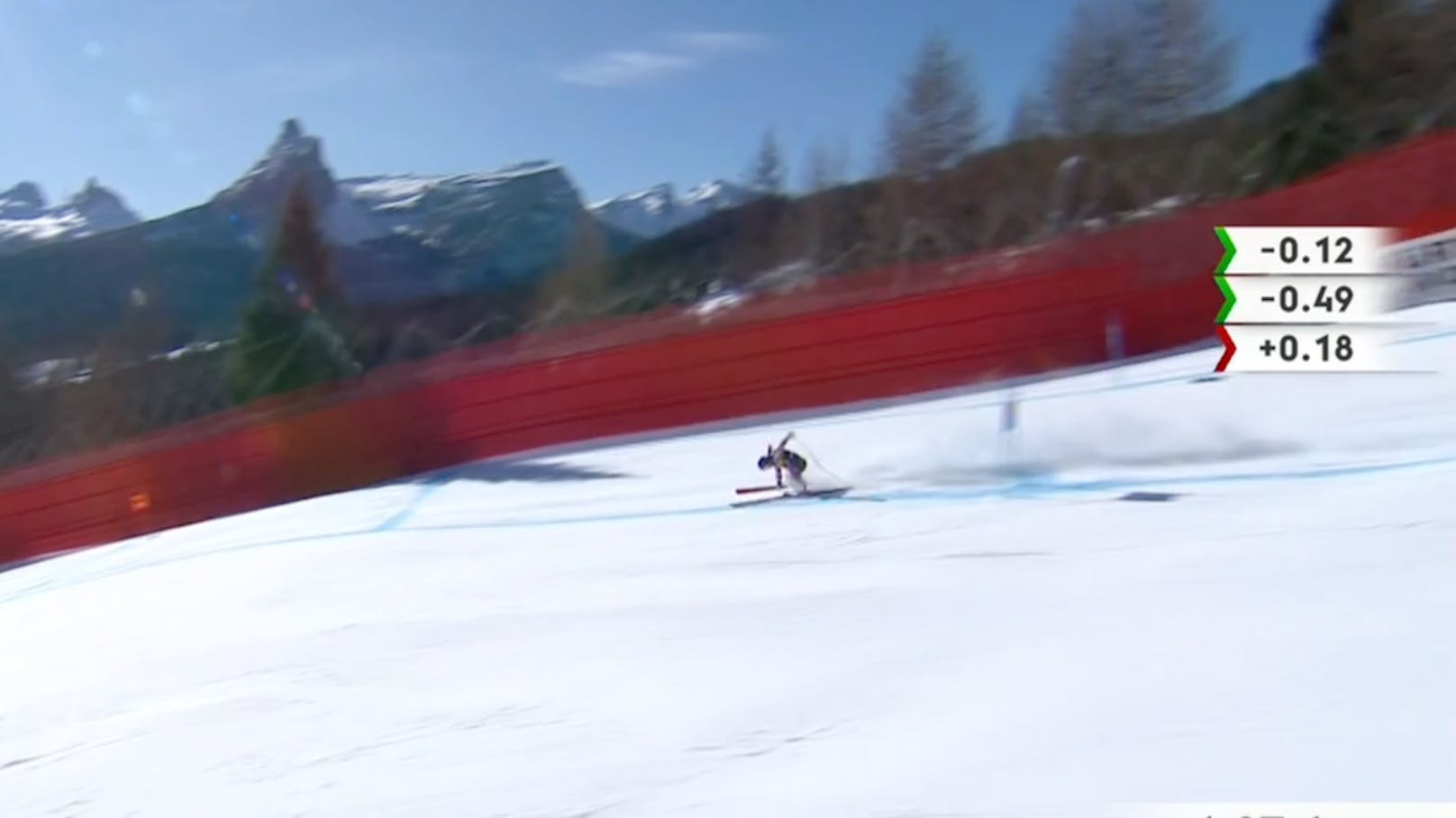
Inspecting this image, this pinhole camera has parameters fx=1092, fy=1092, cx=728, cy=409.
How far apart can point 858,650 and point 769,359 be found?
238 inches

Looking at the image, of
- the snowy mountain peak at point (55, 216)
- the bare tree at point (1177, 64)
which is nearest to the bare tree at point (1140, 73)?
the bare tree at point (1177, 64)

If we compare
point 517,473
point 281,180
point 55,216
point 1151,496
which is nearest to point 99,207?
point 55,216

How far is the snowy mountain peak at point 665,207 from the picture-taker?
1065 inches

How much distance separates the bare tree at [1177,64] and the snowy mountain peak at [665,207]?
29.5 feet

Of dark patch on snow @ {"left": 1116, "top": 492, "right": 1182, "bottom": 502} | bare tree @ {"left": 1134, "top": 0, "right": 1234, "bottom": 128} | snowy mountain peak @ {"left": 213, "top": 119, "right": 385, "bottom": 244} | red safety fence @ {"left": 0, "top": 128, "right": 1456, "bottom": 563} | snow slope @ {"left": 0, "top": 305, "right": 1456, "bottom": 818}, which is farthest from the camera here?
snowy mountain peak @ {"left": 213, "top": 119, "right": 385, "bottom": 244}

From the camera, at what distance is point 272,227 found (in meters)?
22.5

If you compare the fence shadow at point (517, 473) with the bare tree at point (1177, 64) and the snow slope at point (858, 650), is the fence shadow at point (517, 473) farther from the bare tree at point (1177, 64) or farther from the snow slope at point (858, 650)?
the bare tree at point (1177, 64)

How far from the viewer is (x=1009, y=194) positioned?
22.2 m

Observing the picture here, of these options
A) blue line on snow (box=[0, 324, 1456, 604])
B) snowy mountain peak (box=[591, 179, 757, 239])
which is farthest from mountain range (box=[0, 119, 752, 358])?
blue line on snow (box=[0, 324, 1456, 604])

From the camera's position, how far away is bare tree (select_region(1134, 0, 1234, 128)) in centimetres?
2084

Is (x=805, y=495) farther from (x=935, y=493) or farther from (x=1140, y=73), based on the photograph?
(x=1140, y=73)

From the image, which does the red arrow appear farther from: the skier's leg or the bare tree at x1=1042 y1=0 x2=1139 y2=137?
the bare tree at x1=1042 y1=0 x2=1139 y2=137

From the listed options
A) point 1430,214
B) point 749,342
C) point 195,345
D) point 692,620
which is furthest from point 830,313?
point 195,345

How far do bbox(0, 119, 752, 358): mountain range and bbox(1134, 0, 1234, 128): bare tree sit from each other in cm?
923
